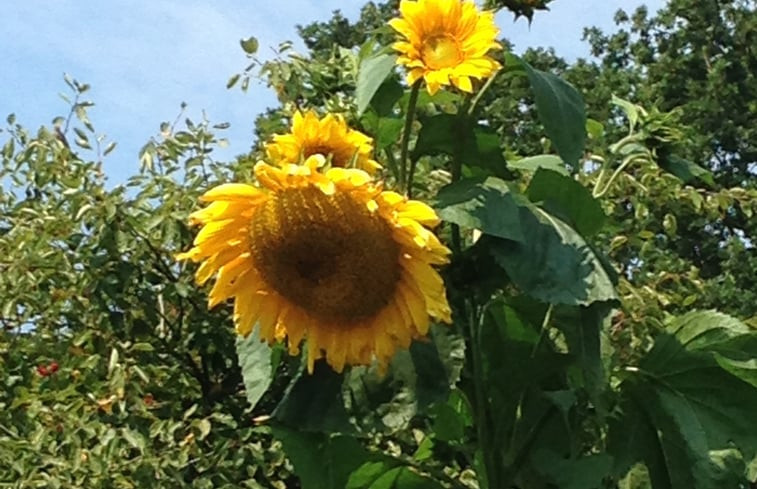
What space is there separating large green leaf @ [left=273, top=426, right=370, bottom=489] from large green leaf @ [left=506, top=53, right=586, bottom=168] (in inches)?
16.3

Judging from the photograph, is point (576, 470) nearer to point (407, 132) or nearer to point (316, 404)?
point (316, 404)

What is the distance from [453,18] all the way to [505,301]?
0.36m

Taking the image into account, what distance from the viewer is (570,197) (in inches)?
61.5

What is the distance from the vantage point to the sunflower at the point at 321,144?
148 cm

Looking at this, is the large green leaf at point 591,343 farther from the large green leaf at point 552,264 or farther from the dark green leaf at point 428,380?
the dark green leaf at point 428,380

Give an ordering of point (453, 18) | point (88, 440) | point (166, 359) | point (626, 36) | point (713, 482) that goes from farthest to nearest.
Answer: point (626, 36)
point (166, 359)
point (88, 440)
point (713, 482)
point (453, 18)

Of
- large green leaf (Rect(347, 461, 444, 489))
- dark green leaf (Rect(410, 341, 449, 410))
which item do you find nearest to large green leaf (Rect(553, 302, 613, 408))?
dark green leaf (Rect(410, 341, 449, 410))

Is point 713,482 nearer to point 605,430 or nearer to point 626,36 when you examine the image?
point 605,430

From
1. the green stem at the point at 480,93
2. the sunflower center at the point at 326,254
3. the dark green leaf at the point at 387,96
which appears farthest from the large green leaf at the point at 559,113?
the sunflower center at the point at 326,254

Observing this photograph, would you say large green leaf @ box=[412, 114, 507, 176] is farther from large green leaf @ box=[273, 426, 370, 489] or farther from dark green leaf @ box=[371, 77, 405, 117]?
large green leaf @ box=[273, 426, 370, 489]

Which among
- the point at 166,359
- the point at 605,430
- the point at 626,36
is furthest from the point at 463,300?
the point at 626,36

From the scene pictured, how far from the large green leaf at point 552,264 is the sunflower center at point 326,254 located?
12 cm

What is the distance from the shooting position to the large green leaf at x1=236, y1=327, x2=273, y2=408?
1497 mm

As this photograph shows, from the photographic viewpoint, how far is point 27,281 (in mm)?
2627
